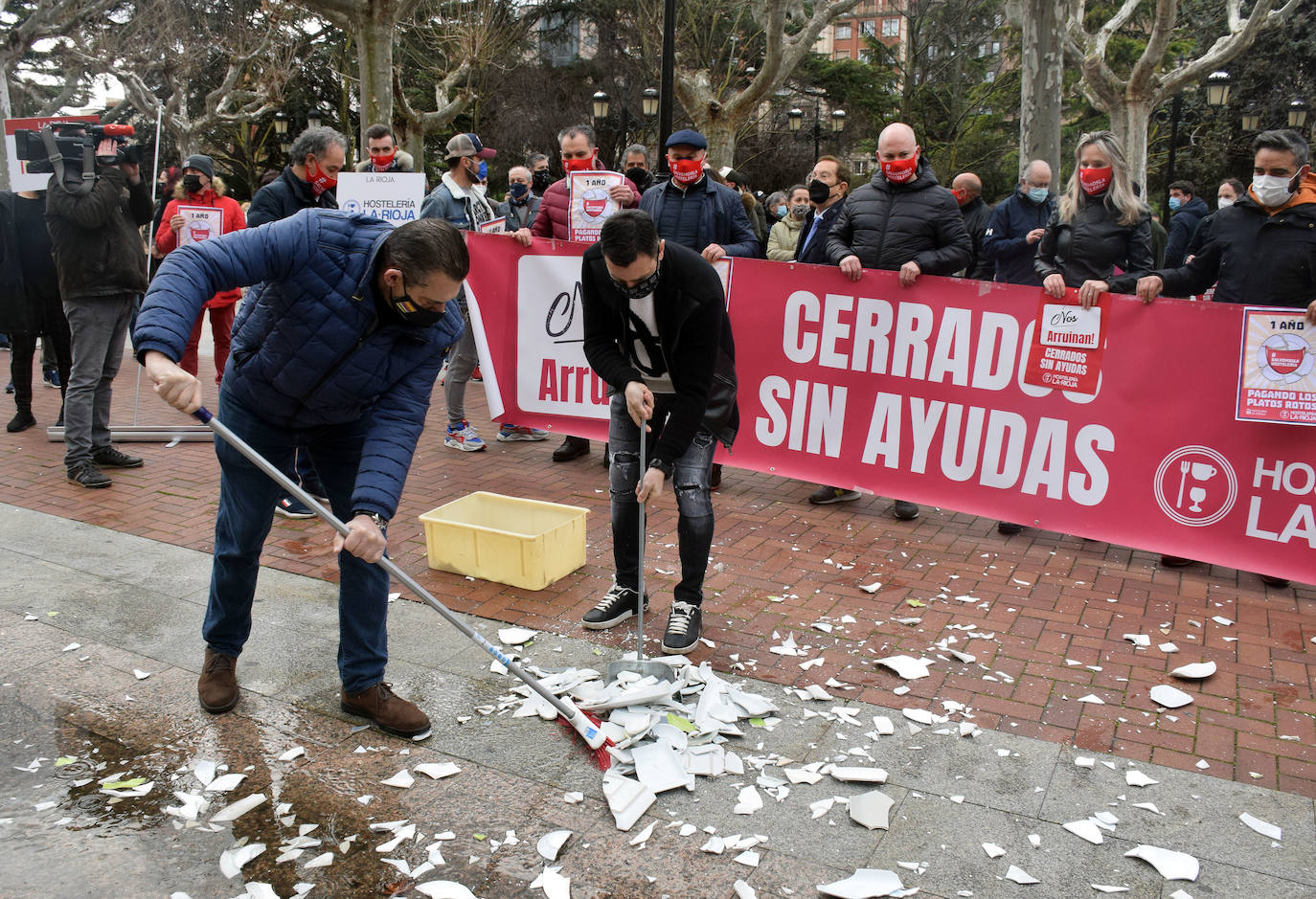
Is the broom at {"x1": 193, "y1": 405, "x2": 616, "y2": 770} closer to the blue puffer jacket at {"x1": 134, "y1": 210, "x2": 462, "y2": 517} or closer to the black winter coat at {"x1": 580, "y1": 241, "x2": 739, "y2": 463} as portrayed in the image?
the blue puffer jacket at {"x1": 134, "y1": 210, "x2": 462, "y2": 517}

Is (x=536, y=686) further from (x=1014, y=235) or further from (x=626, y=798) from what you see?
(x=1014, y=235)

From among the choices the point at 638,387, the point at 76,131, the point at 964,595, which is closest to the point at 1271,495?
the point at 964,595

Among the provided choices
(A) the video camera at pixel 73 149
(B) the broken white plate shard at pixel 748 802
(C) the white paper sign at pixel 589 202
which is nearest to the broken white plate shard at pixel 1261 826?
(B) the broken white plate shard at pixel 748 802

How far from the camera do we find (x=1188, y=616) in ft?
15.4

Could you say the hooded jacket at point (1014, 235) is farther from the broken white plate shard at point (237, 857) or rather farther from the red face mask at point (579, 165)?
the broken white plate shard at point (237, 857)

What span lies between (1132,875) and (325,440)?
2.86 meters

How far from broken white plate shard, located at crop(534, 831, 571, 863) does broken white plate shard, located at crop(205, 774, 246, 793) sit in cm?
102

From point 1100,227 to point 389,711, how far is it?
4.49 meters

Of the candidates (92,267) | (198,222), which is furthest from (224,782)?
(198,222)

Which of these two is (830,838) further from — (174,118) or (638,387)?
(174,118)

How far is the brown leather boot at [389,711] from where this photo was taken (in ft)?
11.3

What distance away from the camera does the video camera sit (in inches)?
253

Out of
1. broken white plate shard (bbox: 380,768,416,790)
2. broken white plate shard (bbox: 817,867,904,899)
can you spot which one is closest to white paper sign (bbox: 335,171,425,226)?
broken white plate shard (bbox: 380,768,416,790)

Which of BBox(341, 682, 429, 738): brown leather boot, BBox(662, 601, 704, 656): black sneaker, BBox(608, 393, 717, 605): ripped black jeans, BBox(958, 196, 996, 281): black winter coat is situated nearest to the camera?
BBox(341, 682, 429, 738): brown leather boot
